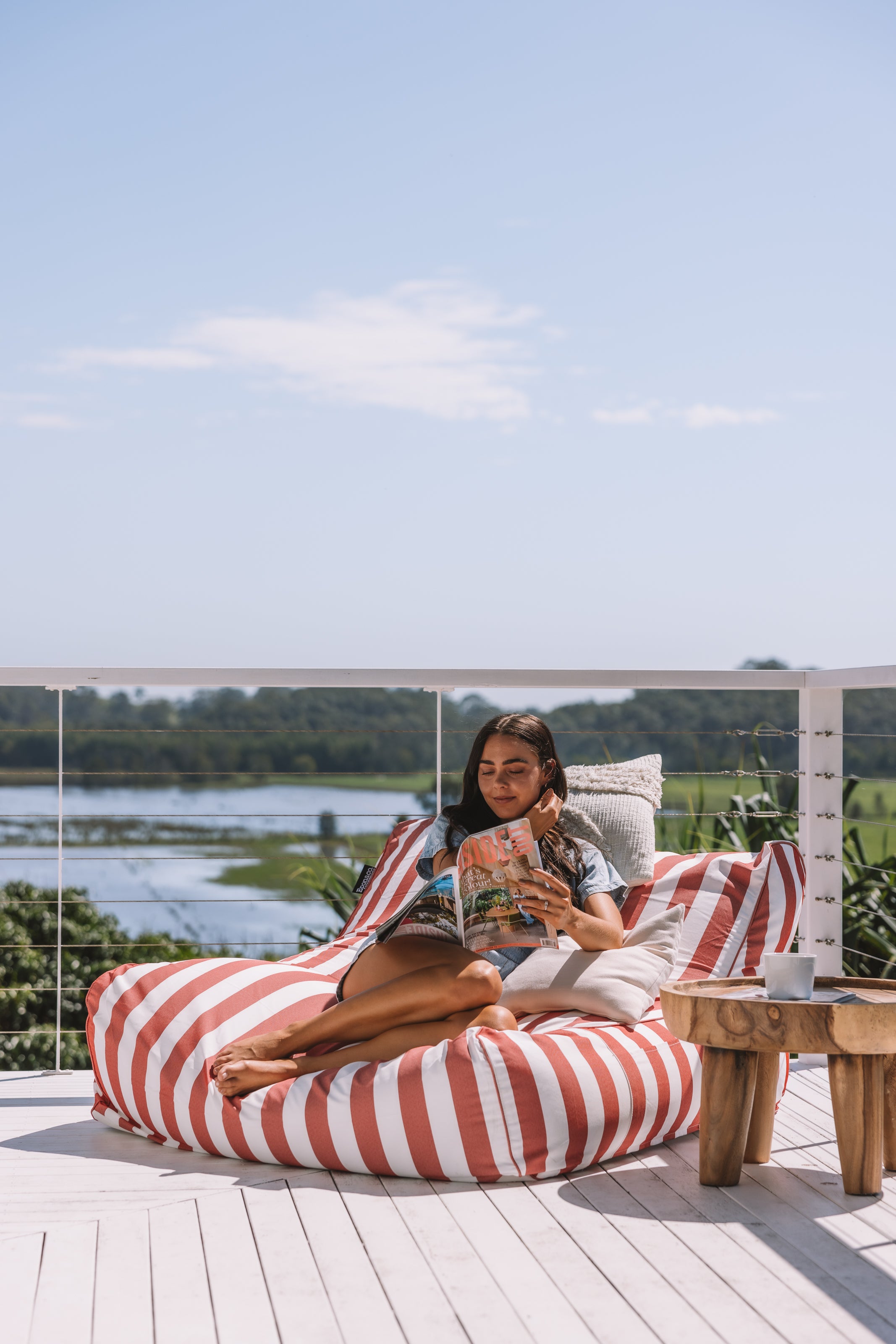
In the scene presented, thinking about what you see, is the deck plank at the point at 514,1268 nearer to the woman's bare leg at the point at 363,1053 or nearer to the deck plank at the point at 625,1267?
the deck plank at the point at 625,1267

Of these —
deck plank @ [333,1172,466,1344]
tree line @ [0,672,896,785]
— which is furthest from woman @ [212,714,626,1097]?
tree line @ [0,672,896,785]

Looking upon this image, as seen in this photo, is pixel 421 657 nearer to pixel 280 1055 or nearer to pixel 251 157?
pixel 251 157

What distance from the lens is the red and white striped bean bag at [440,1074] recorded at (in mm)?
2270

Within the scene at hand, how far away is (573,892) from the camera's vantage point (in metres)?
2.71

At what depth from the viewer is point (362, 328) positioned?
20.8 metres

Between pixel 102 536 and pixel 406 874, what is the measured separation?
17895 millimetres

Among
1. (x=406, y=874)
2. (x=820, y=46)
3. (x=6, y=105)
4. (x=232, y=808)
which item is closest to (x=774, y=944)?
(x=406, y=874)

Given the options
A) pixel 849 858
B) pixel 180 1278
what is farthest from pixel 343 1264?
pixel 849 858

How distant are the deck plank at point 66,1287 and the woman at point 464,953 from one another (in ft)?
1.41

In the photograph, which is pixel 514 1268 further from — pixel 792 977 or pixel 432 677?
pixel 432 677

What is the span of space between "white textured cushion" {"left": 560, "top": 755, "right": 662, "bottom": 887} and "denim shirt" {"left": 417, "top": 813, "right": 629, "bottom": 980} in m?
0.14

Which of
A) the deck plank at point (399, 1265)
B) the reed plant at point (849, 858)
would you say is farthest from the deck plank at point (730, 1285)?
the reed plant at point (849, 858)

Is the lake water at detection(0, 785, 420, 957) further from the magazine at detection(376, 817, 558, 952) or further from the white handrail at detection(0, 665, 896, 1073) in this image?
the magazine at detection(376, 817, 558, 952)

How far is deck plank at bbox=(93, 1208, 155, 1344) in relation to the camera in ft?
5.68
